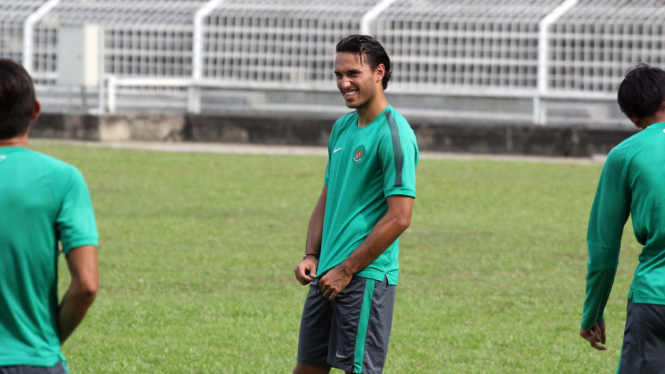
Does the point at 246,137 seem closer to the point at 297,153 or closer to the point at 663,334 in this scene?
the point at 297,153

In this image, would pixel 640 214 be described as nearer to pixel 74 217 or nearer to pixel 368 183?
pixel 368 183

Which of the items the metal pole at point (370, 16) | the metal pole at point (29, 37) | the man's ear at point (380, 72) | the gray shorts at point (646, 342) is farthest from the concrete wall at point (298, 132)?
the gray shorts at point (646, 342)

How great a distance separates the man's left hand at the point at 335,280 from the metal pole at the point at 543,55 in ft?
54.1

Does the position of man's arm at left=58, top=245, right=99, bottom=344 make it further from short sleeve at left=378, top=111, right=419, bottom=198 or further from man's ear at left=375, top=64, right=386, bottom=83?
man's ear at left=375, top=64, right=386, bottom=83

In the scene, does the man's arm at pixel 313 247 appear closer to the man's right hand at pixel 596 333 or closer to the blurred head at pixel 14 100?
the man's right hand at pixel 596 333

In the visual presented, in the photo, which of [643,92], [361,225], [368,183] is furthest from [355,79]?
[643,92]

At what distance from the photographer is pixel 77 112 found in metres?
19.9

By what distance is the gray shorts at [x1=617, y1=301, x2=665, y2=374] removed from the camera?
333cm

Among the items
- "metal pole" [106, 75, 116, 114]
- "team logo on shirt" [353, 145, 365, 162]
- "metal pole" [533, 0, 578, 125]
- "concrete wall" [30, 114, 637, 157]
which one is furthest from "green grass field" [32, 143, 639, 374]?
"metal pole" [106, 75, 116, 114]

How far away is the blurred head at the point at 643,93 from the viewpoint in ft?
11.2

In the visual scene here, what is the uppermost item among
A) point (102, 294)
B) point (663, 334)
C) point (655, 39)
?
point (655, 39)

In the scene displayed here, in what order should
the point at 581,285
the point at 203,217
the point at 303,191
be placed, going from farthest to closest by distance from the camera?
the point at 303,191 → the point at 203,217 → the point at 581,285

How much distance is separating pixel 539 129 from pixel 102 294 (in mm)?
12820

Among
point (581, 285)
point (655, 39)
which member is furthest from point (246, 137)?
point (581, 285)
